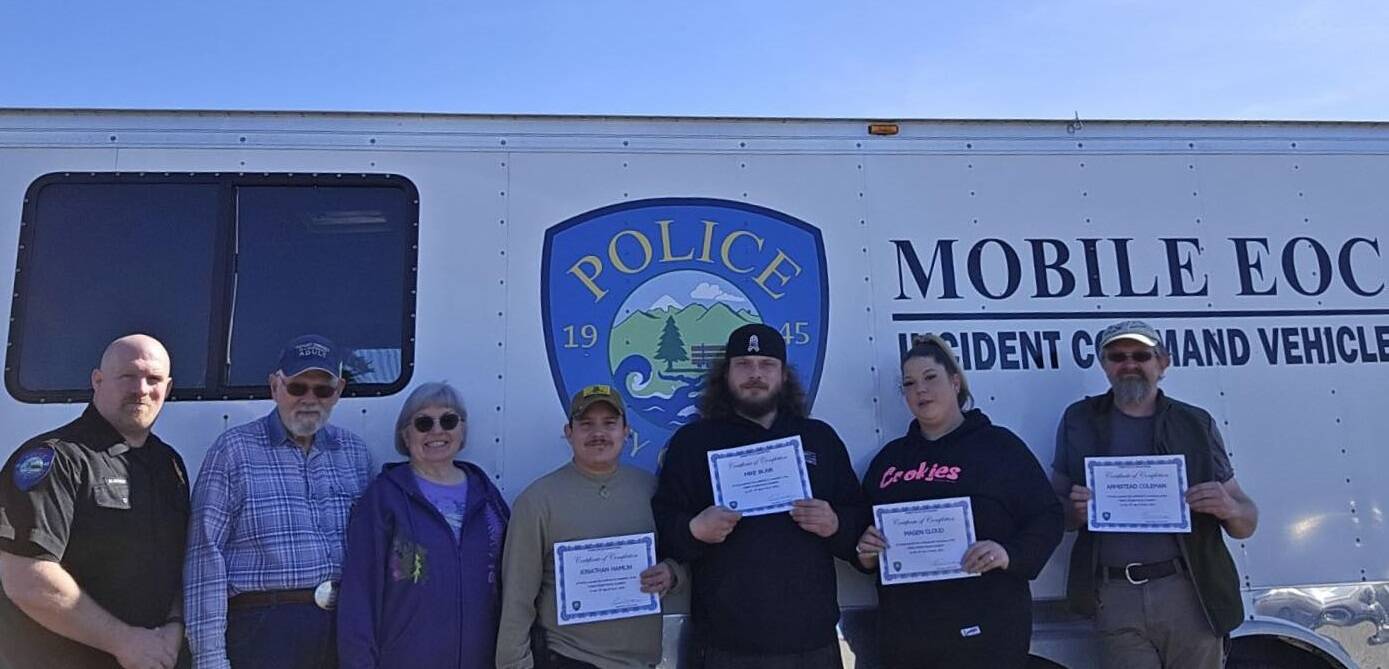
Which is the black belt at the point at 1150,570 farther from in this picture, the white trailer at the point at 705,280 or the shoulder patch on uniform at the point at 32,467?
the shoulder patch on uniform at the point at 32,467

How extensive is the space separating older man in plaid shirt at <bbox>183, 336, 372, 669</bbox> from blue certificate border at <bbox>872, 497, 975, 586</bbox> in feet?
5.76

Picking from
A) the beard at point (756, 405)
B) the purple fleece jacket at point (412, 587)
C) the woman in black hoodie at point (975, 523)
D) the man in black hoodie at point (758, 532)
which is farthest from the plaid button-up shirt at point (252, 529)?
the woman in black hoodie at point (975, 523)

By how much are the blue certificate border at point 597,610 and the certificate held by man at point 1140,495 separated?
1547 mm

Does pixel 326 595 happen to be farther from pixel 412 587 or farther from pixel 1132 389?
pixel 1132 389

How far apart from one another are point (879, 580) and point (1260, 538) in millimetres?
1533

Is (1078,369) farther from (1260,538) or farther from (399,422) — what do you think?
(399,422)

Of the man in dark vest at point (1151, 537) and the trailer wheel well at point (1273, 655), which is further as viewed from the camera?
the trailer wheel well at point (1273, 655)

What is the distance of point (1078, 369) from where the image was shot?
3.70 m

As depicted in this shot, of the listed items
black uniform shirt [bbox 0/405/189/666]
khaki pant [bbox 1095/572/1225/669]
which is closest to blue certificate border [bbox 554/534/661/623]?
black uniform shirt [bbox 0/405/189/666]

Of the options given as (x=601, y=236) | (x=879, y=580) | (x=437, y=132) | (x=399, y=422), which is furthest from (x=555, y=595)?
(x=437, y=132)

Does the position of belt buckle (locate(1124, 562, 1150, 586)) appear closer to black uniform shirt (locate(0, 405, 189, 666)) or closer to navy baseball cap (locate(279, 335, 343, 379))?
navy baseball cap (locate(279, 335, 343, 379))

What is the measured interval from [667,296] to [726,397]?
0.49m

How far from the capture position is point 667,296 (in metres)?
3.59

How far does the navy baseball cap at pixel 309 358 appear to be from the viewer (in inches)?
122
